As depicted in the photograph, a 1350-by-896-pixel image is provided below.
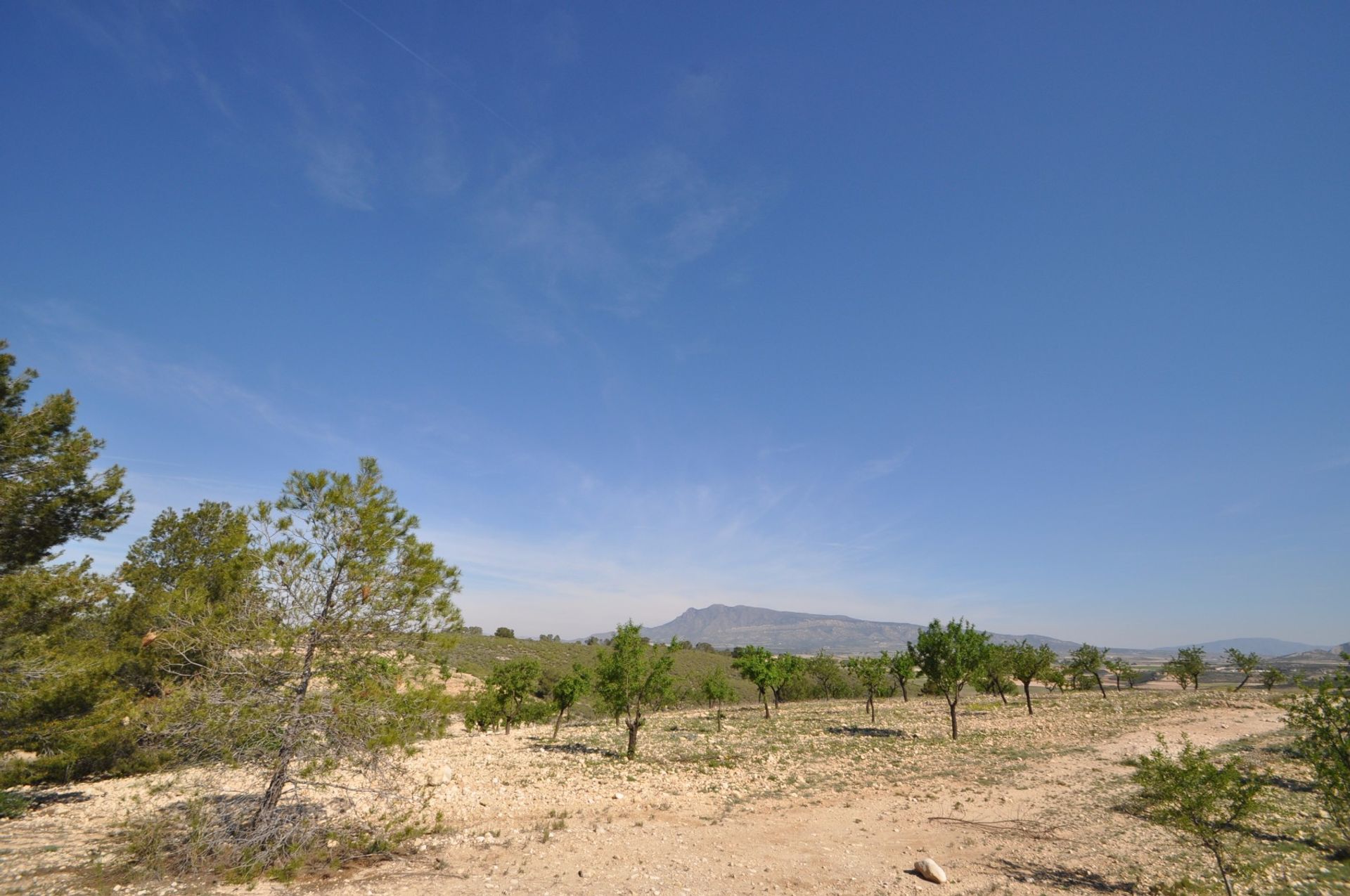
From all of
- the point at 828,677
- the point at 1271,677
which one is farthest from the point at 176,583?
A: the point at 1271,677

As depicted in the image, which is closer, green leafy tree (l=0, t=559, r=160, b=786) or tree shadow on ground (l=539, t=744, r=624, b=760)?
green leafy tree (l=0, t=559, r=160, b=786)

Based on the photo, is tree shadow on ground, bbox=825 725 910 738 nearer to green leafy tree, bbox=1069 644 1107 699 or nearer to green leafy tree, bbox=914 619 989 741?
green leafy tree, bbox=914 619 989 741

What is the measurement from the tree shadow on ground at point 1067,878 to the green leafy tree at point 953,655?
21280 mm

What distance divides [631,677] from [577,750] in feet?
18.4

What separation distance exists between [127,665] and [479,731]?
26003 millimetres

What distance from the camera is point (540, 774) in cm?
2191

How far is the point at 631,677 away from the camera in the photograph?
26734 millimetres

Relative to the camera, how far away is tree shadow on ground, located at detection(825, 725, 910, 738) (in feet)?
111

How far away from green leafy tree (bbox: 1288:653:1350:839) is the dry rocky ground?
1594 millimetres

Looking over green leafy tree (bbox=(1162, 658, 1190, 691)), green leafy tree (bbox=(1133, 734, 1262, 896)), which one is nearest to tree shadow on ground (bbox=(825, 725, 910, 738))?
green leafy tree (bbox=(1133, 734, 1262, 896))

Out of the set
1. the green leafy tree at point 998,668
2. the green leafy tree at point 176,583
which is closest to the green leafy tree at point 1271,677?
the green leafy tree at point 998,668

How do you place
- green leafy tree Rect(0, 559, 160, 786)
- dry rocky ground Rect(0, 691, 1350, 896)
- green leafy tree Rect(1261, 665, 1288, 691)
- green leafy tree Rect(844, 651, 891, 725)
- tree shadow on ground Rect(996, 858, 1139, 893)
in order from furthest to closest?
green leafy tree Rect(1261, 665, 1288, 691) → green leafy tree Rect(844, 651, 891, 725) → green leafy tree Rect(0, 559, 160, 786) → tree shadow on ground Rect(996, 858, 1139, 893) → dry rocky ground Rect(0, 691, 1350, 896)

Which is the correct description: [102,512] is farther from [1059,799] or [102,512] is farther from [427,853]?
[1059,799]

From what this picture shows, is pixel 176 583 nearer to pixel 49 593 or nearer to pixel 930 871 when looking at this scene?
pixel 49 593
